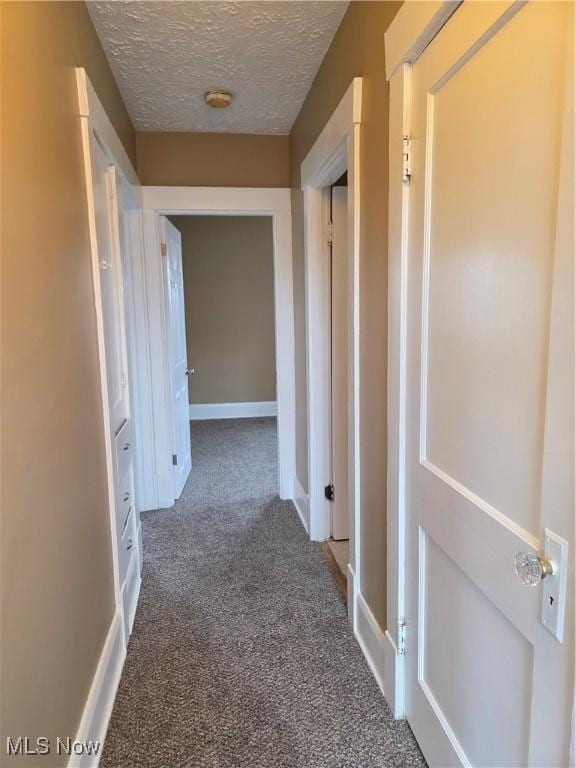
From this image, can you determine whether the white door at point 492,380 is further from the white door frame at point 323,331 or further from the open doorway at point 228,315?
the open doorway at point 228,315

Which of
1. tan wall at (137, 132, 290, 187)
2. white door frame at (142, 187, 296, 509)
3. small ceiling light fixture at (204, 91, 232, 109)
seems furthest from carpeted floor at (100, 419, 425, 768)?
small ceiling light fixture at (204, 91, 232, 109)

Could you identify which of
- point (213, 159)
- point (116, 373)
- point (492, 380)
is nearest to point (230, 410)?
point (213, 159)

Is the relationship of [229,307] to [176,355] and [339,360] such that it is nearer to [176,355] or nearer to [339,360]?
[176,355]

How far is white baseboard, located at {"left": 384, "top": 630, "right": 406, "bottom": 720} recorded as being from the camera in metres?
1.57

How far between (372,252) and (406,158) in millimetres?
383

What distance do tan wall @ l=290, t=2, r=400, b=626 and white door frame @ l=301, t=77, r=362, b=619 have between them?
0.19ft

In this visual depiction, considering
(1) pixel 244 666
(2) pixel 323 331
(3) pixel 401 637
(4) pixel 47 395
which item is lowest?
(1) pixel 244 666

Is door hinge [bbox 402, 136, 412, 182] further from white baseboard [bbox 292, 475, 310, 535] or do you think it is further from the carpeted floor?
white baseboard [bbox 292, 475, 310, 535]

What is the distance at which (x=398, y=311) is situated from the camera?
1446 millimetres

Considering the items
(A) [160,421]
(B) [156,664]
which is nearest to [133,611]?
(B) [156,664]

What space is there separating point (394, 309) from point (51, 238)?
1.01 meters

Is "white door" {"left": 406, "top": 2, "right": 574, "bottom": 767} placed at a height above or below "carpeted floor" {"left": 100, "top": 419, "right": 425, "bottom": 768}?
above

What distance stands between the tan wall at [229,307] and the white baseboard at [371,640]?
4.21 m

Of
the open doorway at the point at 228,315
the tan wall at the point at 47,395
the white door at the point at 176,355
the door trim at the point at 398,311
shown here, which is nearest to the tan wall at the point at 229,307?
the open doorway at the point at 228,315
